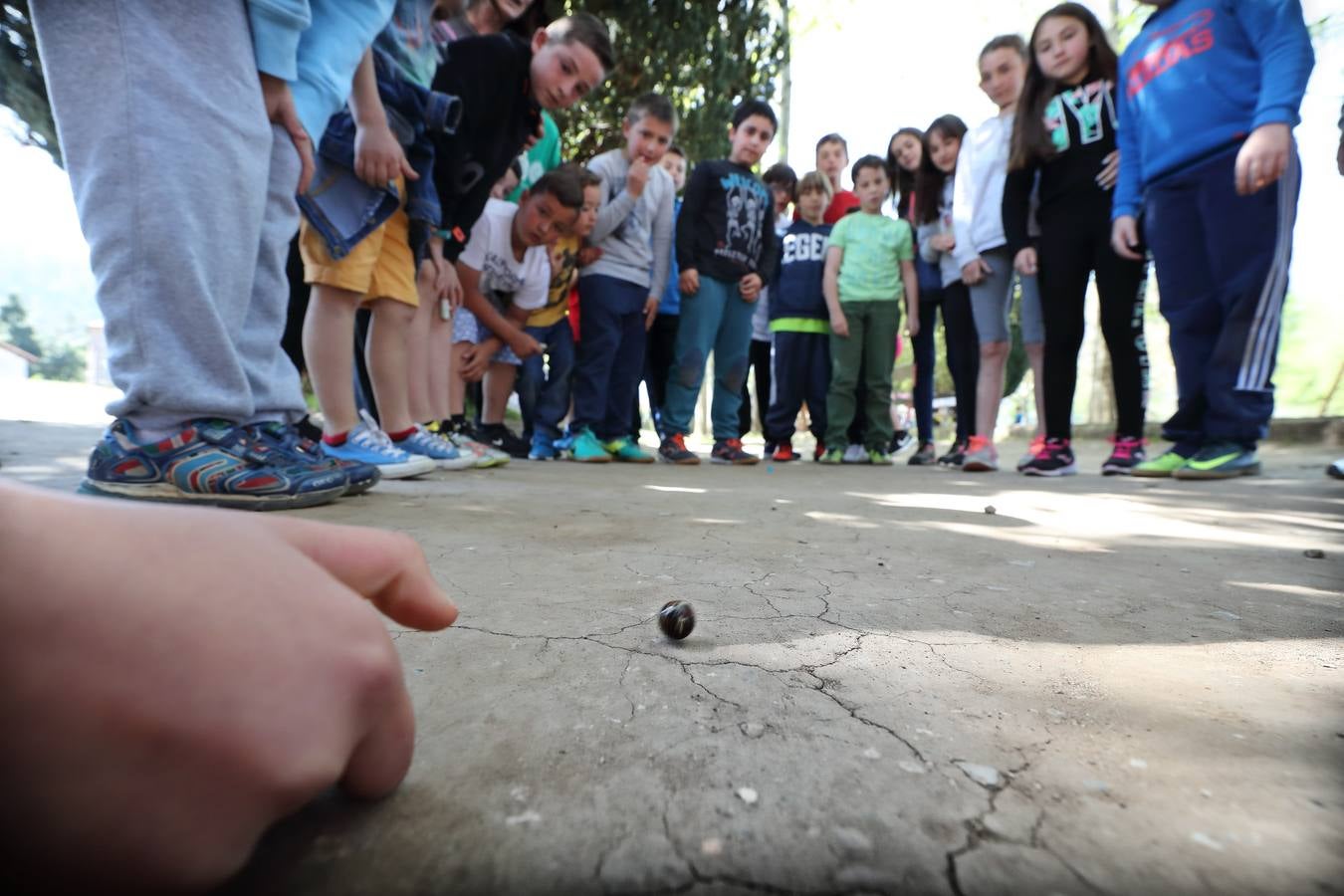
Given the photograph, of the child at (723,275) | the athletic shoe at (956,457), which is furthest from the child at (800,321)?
the athletic shoe at (956,457)

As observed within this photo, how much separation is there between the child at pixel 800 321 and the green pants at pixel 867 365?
24 centimetres

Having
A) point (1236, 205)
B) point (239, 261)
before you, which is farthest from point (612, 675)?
point (1236, 205)

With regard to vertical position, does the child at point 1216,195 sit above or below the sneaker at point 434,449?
above

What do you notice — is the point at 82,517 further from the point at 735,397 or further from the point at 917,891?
the point at 735,397

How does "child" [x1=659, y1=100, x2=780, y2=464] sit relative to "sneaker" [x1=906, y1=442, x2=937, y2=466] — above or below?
above

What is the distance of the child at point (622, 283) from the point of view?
4.05 meters

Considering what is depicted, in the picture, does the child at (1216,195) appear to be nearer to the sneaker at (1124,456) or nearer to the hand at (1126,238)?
the hand at (1126,238)

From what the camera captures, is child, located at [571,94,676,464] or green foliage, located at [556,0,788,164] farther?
green foliage, located at [556,0,788,164]

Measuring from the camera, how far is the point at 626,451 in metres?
4.24

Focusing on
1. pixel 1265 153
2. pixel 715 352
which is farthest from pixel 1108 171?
pixel 715 352

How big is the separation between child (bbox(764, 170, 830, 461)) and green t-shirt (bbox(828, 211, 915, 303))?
8.4 inches

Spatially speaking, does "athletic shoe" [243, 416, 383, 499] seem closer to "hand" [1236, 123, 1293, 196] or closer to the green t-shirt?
"hand" [1236, 123, 1293, 196]

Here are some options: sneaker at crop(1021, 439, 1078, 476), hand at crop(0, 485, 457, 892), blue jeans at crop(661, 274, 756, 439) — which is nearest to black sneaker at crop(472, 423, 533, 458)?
blue jeans at crop(661, 274, 756, 439)

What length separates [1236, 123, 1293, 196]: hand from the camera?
2641 mm
